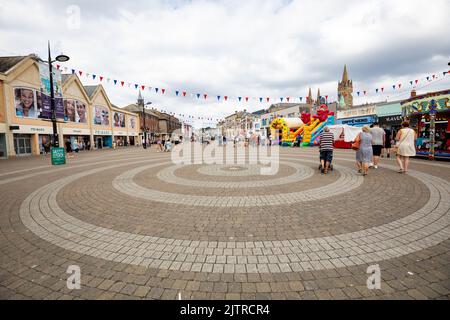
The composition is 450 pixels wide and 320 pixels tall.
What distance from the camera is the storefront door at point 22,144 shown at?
22.3 meters

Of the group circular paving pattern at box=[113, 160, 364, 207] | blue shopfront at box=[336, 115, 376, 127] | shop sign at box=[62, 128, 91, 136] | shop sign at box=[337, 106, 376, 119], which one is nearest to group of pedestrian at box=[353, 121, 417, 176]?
circular paving pattern at box=[113, 160, 364, 207]

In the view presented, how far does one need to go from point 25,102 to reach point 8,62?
536 cm

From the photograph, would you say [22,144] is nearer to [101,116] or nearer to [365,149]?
[101,116]

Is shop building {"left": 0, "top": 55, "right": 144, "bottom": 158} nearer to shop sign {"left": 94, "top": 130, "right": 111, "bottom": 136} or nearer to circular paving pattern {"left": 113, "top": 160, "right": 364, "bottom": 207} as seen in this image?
shop sign {"left": 94, "top": 130, "right": 111, "bottom": 136}

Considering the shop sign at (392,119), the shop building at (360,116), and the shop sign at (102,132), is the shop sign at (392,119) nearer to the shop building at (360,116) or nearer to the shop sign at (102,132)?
the shop building at (360,116)

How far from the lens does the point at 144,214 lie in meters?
4.61

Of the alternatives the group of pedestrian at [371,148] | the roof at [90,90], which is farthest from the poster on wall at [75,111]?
the group of pedestrian at [371,148]

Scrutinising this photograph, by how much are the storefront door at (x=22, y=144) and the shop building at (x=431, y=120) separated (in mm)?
34965

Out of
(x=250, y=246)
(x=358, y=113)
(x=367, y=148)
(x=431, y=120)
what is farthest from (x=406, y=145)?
(x=358, y=113)

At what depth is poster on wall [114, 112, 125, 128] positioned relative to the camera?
43153 mm

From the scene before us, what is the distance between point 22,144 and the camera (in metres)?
23.1

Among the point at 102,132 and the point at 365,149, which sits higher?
the point at 102,132
